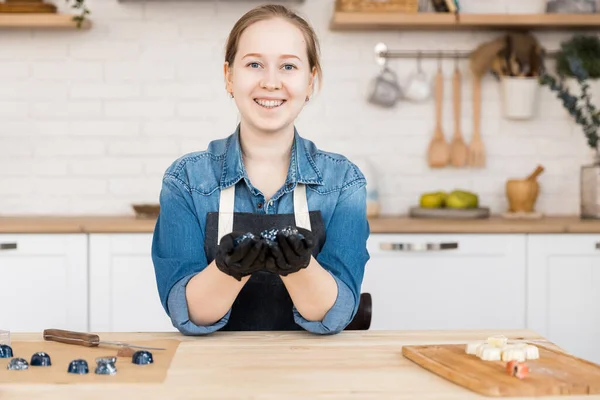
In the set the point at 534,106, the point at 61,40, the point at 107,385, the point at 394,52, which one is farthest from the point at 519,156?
the point at 107,385

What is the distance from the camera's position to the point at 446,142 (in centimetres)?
417

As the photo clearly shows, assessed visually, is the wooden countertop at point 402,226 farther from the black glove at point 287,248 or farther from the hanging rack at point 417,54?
the black glove at point 287,248

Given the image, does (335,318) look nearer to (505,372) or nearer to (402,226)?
(505,372)

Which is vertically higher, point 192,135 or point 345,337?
point 192,135

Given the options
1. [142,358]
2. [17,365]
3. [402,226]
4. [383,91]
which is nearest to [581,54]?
[383,91]

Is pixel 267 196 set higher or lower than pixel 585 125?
→ lower

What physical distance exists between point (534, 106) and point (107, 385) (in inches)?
126

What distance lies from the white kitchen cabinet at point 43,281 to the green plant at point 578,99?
209 cm

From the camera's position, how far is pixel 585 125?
394cm

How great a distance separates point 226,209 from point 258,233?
0.09 metres

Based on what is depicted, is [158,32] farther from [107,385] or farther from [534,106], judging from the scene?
[107,385]

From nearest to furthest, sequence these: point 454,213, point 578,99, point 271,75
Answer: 1. point 271,75
2. point 454,213
3. point 578,99

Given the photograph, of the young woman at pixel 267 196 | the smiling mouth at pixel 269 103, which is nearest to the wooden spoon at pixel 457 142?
the young woman at pixel 267 196

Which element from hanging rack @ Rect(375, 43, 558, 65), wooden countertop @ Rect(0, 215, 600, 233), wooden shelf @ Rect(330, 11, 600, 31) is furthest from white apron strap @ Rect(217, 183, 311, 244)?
hanging rack @ Rect(375, 43, 558, 65)
